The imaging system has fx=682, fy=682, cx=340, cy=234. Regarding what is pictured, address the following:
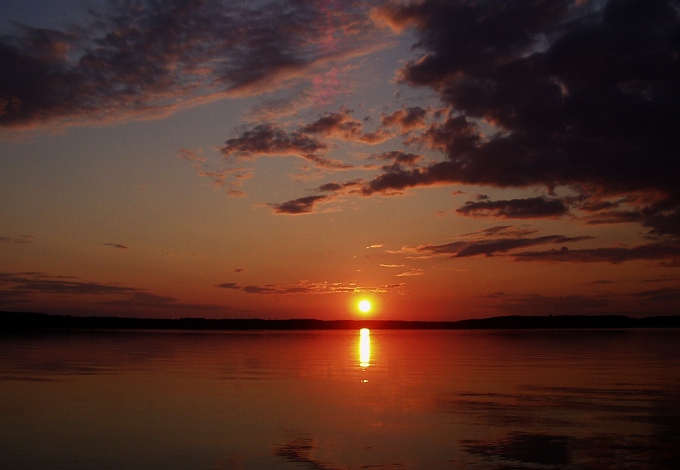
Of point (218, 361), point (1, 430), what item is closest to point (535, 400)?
point (1, 430)

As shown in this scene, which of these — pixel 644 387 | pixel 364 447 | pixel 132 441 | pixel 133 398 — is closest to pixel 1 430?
pixel 132 441

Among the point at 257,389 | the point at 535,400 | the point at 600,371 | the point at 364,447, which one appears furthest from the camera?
the point at 600,371

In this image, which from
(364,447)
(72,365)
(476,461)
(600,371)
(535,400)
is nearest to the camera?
(476,461)

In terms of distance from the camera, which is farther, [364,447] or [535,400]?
[535,400]

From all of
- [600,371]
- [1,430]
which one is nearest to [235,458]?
[1,430]

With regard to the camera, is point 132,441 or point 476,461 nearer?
point 476,461

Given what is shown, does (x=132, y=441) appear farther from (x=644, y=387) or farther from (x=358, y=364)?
(x=358, y=364)

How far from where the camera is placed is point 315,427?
17.5m

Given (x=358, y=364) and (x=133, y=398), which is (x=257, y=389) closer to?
(x=133, y=398)

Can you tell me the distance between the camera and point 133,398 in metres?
22.5

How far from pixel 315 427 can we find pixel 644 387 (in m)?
14.8

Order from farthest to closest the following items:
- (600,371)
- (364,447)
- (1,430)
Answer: (600,371), (1,430), (364,447)

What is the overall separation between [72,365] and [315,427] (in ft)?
73.7

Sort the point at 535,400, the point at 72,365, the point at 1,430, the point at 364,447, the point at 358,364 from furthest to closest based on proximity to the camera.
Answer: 1. the point at 358,364
2. the point at 72,365
3. the point at 535,400
4. the point at 1,430
5. the point at 364,447
